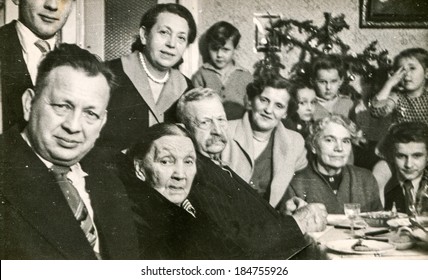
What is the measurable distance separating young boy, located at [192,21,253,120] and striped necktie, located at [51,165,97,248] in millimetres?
785

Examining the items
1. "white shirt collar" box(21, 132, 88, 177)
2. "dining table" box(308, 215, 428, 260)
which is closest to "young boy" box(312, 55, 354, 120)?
"dining table" box(308, 215, 428, 260)

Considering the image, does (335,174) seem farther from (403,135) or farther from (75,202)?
(75,202)

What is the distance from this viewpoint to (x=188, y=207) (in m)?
3.19

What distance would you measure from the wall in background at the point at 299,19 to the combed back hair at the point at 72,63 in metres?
0.52

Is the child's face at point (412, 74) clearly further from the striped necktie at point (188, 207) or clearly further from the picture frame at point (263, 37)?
the striped necktie at point (188, 207)

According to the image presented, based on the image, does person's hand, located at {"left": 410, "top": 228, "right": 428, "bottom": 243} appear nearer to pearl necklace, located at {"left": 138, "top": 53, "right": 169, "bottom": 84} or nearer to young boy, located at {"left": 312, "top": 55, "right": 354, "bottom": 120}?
A: young boy, located at {"left": 312, "top": 55, "right": 354, "bottom": 120}

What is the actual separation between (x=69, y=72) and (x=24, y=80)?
0.23m

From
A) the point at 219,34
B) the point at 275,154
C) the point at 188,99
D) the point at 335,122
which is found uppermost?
the point at 219,34

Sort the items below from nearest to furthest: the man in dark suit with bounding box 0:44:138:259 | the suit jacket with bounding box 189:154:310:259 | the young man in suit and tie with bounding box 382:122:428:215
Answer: the man in dark suit with bounding box 0:44:138:259 < the suit jacket with bounding box 189:154:310:259 < the young man in suit and tie with bounding box 382:122:428:215

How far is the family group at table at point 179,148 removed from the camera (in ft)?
10.2

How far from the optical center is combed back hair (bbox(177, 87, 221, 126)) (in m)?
3.21

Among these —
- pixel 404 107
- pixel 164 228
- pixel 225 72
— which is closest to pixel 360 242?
pixel 404 107

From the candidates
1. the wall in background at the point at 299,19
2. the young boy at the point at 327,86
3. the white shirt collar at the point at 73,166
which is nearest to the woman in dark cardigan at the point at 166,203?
the white shirt collar at the point at 73,166

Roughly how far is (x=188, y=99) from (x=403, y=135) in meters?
1.12
